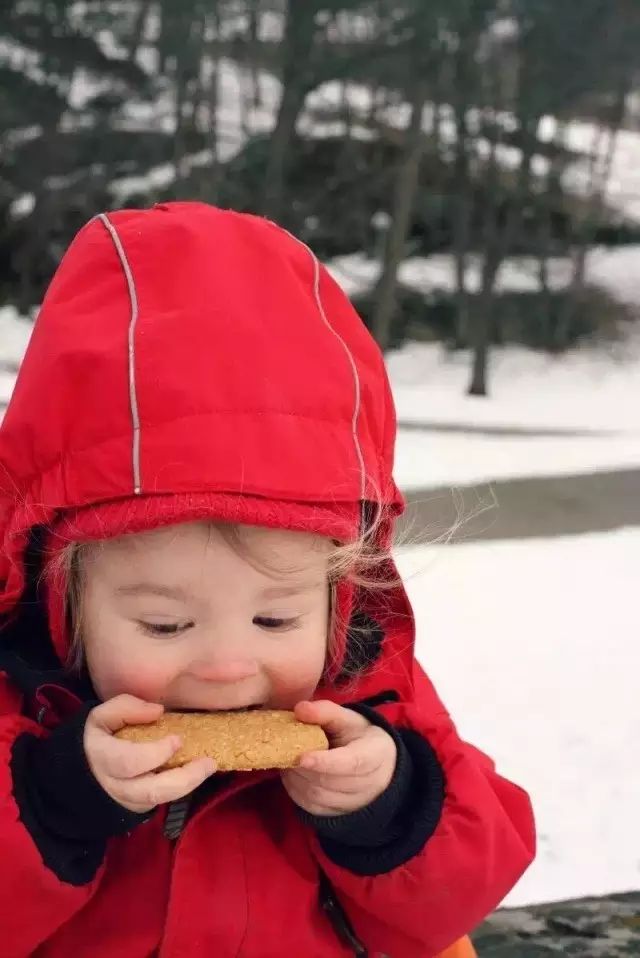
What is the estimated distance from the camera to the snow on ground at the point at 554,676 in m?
1.95

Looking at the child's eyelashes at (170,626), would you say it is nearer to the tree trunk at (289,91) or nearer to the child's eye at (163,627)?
the child's eye at (163,627)

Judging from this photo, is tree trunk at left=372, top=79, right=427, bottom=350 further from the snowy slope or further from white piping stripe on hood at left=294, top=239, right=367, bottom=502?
white piping stripe on hood at left=294, top=239, right=367, bottom=502

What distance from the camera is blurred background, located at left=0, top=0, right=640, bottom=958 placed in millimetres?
4797

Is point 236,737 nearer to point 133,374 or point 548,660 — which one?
point 133,374

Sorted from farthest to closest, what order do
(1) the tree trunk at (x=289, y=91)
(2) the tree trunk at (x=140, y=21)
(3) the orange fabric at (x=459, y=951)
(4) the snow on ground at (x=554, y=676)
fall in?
(2) the tree trunk at (x=140, y=21), (1) the tree trunk at (x=289, y=91), (4) the snow on ground at (x=554, y=676), (3) the orange fabric at (x=459, y=951)

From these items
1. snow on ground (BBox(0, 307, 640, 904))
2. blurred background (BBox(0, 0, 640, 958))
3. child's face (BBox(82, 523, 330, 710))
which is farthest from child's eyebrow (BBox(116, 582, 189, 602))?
blurred background (BBox(0, 0, 640, 958))

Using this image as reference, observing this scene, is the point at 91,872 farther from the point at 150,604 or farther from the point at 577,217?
the point at 577,217

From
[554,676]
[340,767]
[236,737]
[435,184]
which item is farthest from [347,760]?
[435,184]

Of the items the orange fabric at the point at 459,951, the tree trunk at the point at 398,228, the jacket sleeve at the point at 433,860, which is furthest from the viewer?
the tree trunk at the point at 398,228

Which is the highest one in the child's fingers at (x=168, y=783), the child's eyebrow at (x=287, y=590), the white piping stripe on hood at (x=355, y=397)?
the white piping stripe on hood at (x=355, y=397)

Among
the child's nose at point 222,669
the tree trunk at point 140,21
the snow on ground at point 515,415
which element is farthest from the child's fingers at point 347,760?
the tree trunk at point 140,21

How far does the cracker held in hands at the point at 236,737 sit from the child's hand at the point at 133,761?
0.01 m

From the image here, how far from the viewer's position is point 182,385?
37.8 inches

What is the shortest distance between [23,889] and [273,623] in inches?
13.9
